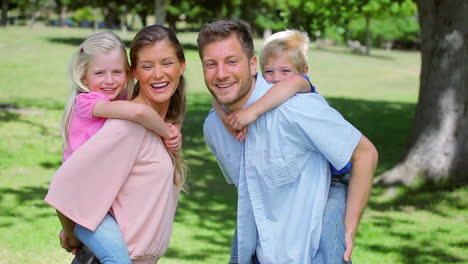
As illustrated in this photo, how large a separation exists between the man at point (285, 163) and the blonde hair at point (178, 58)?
141 mm

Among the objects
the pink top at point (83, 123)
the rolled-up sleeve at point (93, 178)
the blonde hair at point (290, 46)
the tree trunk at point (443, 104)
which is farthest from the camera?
the tree trunk at point (443, 104)

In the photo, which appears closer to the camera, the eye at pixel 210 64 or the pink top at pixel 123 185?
the pink top at pixel 123 185

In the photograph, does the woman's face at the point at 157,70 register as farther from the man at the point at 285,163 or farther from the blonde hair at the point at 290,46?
the blonde hair at the point at 290,46

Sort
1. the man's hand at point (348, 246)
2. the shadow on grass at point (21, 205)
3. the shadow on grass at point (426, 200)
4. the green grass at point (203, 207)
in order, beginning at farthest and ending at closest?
the shadow on grass at point (426, 200) → the shadow on grass at point (21, 205) → the green grass at point (203, 207) → the man's hand at point (348, 246)

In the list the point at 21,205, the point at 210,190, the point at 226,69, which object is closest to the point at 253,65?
the point at 226,69

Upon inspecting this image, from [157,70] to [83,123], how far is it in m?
0.43

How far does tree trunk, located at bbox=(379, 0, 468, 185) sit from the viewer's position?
8.33 meters

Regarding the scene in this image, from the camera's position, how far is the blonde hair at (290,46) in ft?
12.6

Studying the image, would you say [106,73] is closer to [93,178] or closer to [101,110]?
[101,110]

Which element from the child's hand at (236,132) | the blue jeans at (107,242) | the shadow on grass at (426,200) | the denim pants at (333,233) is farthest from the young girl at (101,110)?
the shadow on grass at (426,200)

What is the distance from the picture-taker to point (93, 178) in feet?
9.58

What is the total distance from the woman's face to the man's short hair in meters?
0.16

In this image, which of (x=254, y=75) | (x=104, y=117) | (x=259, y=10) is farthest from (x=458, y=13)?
(x=259, y=10)

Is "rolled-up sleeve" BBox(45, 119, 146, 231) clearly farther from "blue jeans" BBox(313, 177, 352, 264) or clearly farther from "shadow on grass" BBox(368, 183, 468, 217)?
"shadow on grass" BBox(368, 183, 468, 217)
